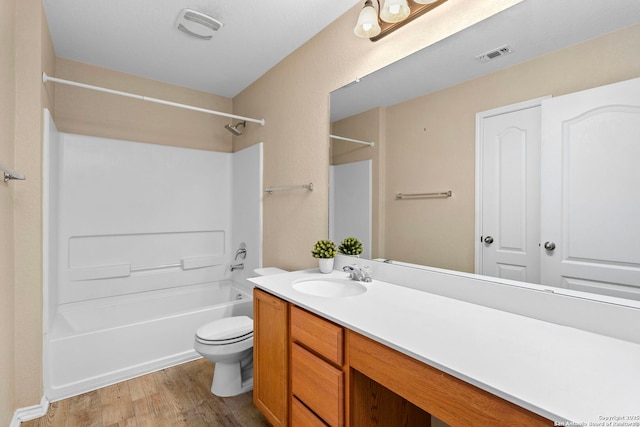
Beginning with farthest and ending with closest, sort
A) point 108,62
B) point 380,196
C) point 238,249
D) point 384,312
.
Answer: point 238,249
point 108,62
point 380,196
point 384,312

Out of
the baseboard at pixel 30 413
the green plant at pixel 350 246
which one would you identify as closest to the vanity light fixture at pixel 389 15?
the green plant at pixel 350 246

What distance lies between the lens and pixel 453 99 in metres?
1.42

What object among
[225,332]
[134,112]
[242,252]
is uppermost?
[134,112]

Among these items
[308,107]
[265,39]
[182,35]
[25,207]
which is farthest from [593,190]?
[25,207]

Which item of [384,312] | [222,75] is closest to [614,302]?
[384,312]

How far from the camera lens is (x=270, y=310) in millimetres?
1583

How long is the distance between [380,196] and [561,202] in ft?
2.79

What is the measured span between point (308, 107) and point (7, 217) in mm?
1920

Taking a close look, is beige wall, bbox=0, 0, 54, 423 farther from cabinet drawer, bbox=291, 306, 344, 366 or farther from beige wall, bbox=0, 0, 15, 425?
cabinet drawer, bbox=291, 306, 344, 366

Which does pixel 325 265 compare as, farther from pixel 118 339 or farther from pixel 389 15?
pixel 118 339

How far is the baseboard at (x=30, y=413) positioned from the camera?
68.6 inches

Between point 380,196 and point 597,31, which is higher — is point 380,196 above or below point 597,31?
below

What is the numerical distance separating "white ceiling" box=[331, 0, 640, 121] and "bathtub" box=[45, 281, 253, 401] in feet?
6.58

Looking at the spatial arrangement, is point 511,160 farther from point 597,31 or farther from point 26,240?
point 26,240
